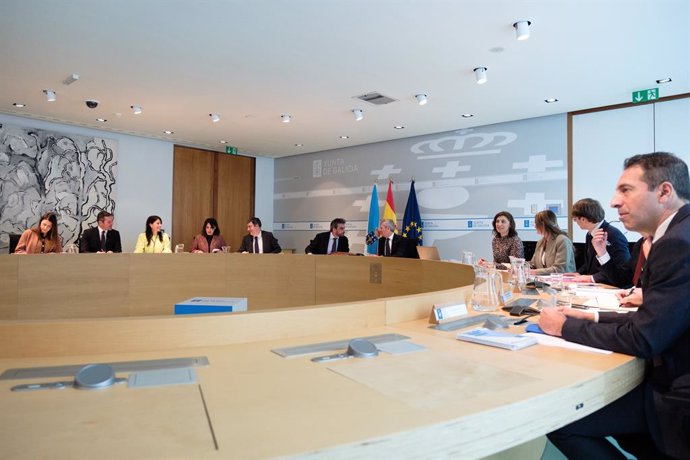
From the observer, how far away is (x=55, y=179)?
739cm

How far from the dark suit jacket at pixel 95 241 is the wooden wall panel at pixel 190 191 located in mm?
2487

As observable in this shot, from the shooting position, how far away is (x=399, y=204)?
8234mm

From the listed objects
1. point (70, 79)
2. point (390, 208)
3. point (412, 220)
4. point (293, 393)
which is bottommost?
point (293, 393)

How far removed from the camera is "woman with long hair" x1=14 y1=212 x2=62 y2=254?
16.3 ft

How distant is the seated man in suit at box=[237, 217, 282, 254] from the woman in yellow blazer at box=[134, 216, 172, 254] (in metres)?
1.02

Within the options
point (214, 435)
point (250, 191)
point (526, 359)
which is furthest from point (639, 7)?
point (250, 191)

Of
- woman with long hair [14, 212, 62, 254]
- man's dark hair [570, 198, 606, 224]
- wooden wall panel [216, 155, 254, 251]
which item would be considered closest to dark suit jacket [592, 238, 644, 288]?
man's dark hair [570, 198, 606, 224]

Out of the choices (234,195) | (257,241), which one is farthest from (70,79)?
(234,195)

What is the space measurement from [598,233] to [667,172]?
189cm

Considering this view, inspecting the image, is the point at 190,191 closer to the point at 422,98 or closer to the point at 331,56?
the point at 422,98

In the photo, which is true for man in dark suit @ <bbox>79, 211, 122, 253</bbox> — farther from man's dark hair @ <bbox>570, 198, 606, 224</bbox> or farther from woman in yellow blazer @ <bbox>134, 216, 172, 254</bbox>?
man's dark hair @ <bbox>570, 198, 606, 224</bbox>

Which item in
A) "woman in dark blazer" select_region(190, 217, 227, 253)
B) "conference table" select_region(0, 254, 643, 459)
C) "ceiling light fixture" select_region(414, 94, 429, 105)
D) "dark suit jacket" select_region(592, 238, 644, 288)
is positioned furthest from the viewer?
"woman in dark blazer" select_region(190, 217, 227, 253)

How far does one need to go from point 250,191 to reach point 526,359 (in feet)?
30.8

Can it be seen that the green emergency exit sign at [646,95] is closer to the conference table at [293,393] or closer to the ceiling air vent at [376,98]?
the ceiling air vent at [376,98]
